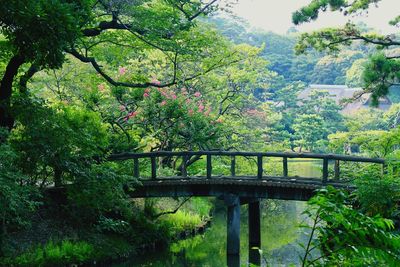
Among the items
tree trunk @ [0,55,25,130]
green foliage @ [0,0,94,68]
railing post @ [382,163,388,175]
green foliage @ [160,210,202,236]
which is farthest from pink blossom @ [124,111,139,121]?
green foliage @ [0,0,94,68]

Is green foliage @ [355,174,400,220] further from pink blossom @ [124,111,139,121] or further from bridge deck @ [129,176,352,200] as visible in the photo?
pink blossom @ [124,111,139,121]

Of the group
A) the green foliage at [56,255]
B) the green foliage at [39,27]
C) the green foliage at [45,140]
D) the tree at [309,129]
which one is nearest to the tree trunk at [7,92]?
the green foliage at [45,140]

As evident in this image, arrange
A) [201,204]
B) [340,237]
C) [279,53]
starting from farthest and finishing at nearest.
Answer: [279,53]
[201,204]
[340,237]

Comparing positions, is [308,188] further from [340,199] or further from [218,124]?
[340,199]

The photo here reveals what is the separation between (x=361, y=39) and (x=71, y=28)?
9118 mm

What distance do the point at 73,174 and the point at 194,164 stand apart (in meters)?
8.67

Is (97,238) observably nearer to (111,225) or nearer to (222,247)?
(111,225)

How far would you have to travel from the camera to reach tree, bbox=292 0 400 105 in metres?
12.8

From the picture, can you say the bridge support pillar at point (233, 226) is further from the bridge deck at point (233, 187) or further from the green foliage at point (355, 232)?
the green foliage at point (355, 232)

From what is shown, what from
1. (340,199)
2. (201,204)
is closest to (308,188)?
(201,204)

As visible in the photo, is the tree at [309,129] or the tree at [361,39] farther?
the tree at [309,129]

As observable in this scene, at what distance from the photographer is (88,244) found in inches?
535

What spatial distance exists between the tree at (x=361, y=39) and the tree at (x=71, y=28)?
9.31 ft

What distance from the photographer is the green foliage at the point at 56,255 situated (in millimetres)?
11602
